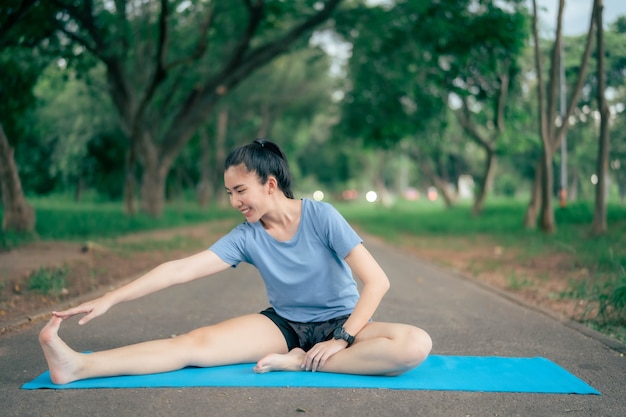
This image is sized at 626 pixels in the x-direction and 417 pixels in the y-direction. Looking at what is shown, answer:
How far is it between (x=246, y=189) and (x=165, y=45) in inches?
540

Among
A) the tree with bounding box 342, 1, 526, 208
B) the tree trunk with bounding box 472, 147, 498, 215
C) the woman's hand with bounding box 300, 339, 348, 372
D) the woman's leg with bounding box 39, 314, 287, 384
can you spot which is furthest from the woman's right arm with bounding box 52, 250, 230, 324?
the tree trunk with bounding box 472, 147, 498, 215

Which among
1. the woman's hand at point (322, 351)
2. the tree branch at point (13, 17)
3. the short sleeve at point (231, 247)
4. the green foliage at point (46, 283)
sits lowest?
the woman's hand at point (322, 351)

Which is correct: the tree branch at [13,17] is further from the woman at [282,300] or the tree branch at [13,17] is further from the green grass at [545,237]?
the woman at [282,300]

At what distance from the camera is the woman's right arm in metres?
3.69

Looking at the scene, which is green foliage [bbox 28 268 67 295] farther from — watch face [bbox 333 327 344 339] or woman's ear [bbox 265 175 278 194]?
watch face [bbox 333 327 344 339]

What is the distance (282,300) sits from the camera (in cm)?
438

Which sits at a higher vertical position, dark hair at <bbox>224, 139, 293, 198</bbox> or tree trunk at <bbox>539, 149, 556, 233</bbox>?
dark hair at <bbox>224, 139, 293, 198</bbox>

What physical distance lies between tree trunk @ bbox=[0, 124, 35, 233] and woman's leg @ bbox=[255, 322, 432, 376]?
10.6 m

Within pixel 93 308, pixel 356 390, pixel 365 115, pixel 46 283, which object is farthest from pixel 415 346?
pixel 365 115

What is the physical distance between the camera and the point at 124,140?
3538 centimetres

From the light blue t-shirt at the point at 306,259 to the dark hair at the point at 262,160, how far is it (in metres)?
0.31

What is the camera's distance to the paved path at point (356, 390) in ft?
12.0

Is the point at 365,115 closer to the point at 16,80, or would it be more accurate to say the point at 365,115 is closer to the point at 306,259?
the point at 16,80

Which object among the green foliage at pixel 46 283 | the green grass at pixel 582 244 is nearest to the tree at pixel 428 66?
the green grass at pixel 582 244
